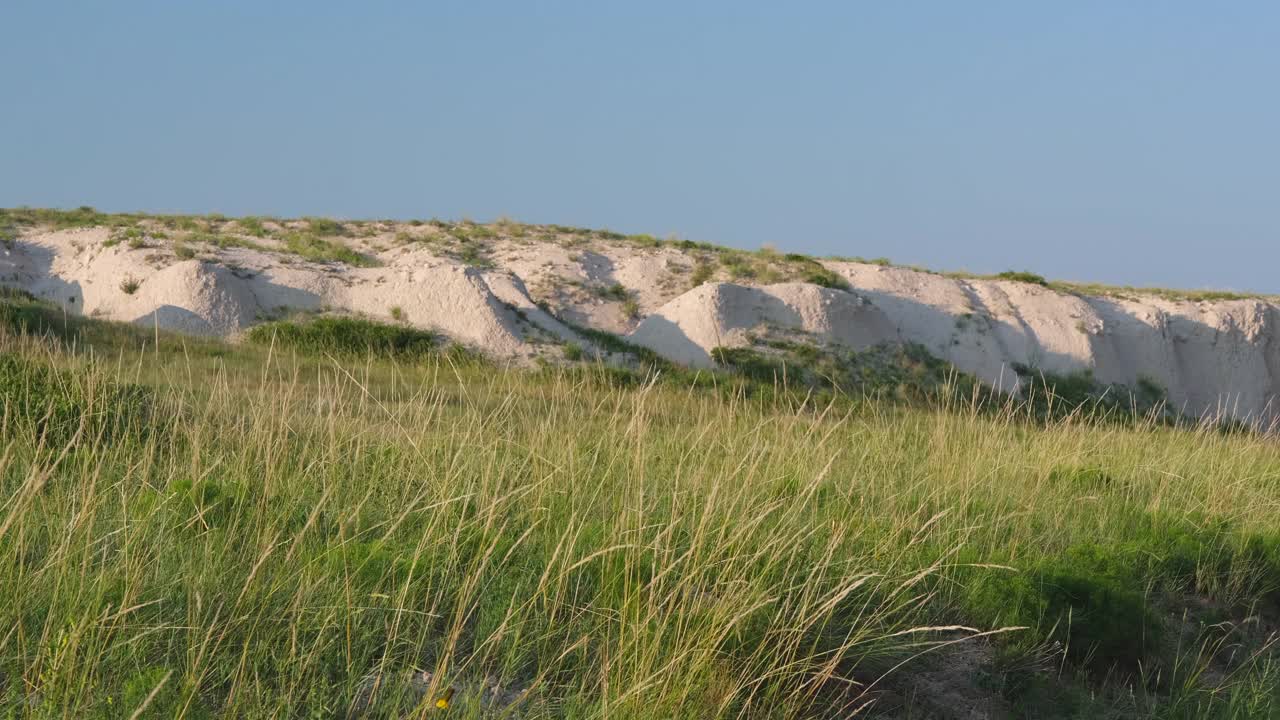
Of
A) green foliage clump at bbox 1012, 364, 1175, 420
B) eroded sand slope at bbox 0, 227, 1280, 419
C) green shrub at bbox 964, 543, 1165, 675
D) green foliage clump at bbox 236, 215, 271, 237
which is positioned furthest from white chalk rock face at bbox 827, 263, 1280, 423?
green shrub at bbox 964, 543, 1165, 675

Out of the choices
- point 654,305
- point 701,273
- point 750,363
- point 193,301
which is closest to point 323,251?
point 193,301

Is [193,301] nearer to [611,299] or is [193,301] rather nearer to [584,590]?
[611,299]

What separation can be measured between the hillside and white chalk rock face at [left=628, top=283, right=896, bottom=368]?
0.04 m

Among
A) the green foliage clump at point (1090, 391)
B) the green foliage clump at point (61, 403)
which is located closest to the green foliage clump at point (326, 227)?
the green foliage clump at point (1090, 391)

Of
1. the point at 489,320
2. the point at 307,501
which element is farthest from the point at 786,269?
the point at 307,501

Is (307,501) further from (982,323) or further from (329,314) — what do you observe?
(982,323)

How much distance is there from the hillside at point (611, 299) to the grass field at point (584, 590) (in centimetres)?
1044

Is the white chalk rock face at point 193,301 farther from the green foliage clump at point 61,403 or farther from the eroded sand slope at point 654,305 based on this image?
the green foliage clump at point 61,403

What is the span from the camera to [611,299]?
74.9 ft

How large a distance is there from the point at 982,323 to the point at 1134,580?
18.5m

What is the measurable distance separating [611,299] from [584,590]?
18.7 metres

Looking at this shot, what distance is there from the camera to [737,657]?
13.2 ft

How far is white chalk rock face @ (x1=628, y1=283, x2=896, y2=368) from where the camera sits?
20.3 meters

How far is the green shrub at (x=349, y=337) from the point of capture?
17797 mm
